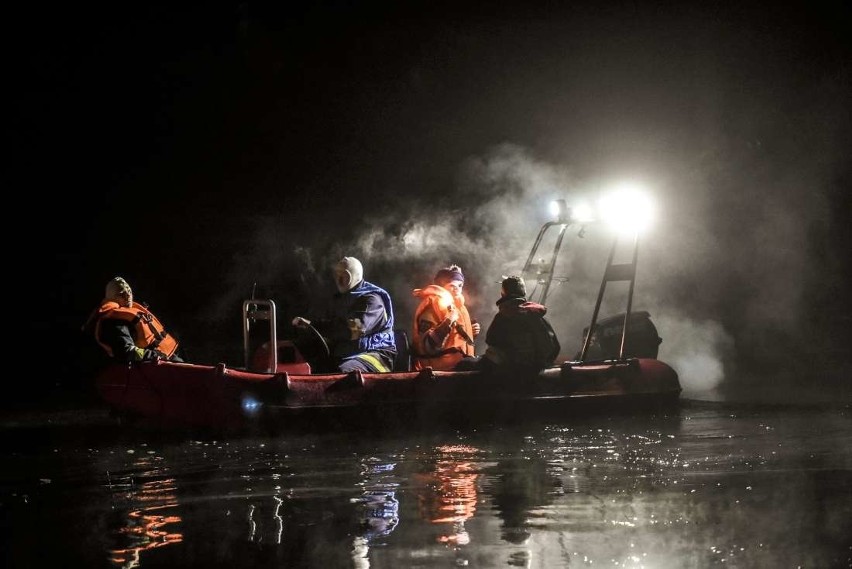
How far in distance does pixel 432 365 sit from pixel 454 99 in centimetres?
1568

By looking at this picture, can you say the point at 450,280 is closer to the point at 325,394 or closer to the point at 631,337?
the point at 325,394

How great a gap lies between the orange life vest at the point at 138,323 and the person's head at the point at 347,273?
1.84 m

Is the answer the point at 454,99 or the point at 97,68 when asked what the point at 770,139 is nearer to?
the point at 454,99

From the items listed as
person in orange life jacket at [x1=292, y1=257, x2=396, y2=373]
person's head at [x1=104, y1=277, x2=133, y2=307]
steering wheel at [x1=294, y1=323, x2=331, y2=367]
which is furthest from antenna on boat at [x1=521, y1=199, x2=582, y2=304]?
person's head at [x1=104, y1=277, x2=133, y2=307]

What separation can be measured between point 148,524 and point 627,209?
6743 millimetres

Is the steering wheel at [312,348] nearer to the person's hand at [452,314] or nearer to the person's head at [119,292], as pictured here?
the person's hand at [452,314]

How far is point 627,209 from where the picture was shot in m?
10.8

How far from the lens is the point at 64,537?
5.25m

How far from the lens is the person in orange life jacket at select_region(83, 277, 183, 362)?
9.41 m

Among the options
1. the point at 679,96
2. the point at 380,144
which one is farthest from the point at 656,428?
the point at 380,144

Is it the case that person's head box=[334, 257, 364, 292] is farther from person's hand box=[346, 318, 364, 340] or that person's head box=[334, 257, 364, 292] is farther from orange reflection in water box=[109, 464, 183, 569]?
orange reflection in water box=[109, 464, 183, 569]

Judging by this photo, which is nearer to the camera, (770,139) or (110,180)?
(770,139)

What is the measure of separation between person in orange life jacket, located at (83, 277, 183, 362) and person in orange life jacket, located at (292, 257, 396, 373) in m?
1.46

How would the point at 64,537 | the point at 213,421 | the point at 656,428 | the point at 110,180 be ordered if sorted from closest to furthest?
the point at 64,537 → the point at 213,421 → the point at 656,428 → the point at 110,180
